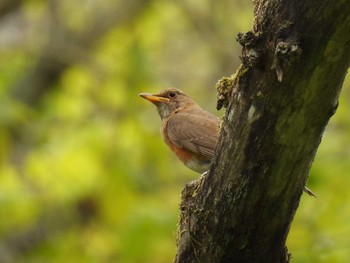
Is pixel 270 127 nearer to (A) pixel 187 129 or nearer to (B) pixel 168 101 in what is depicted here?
(A) pixel 187 129

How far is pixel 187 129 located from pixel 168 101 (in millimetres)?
845

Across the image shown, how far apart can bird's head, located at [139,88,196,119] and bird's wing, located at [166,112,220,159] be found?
276mm

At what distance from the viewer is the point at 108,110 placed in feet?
41.5

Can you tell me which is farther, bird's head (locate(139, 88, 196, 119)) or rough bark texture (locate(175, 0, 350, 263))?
bird's head (locate(139, 88, 196, 119))

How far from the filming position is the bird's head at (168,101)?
24.8 feet

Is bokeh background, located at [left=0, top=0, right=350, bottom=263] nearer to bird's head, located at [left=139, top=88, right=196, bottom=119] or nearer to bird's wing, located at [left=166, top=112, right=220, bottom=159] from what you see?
bird's head, located at [left=139, top=88, right=196, bottom=119]

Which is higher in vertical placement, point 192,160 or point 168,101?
point 168,101

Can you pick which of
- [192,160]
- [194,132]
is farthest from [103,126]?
[192,160]

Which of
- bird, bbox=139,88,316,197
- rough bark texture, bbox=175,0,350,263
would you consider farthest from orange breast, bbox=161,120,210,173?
rough bark texture, bbox=175,0,350,263

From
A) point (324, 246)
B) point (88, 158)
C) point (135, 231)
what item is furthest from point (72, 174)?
point (324, 246)

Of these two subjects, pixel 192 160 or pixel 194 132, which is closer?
pixel 192 160

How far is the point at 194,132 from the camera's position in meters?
6.61

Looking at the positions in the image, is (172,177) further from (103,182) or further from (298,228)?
(298,228)

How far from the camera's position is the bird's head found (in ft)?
24.8
